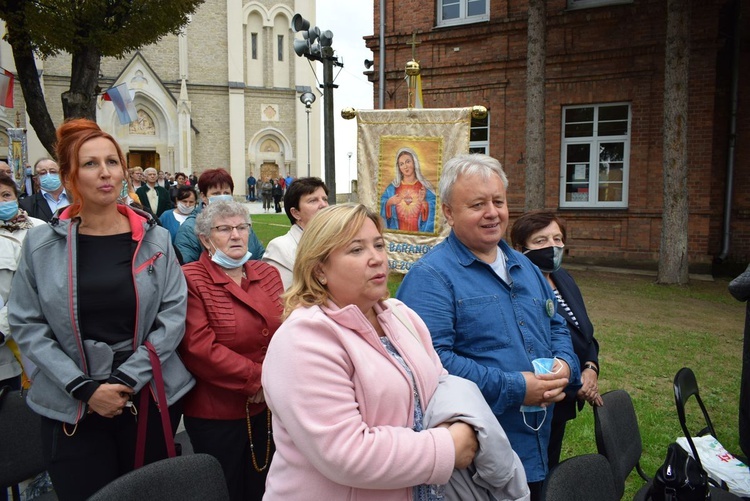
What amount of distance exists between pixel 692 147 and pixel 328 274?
1206 cm

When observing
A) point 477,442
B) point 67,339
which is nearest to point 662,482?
point 477,442

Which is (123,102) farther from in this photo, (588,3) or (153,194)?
(588,3)

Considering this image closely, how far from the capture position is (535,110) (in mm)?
11500

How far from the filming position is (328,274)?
1.87 metres

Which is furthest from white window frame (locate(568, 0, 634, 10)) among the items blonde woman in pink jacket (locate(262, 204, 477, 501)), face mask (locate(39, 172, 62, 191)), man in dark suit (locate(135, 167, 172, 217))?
blonde woman in pink jacket (locate(262, 204, 477, 501))

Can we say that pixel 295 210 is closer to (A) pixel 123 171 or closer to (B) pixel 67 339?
(A) pixel 123 171

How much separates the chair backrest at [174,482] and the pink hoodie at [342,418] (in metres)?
0.41

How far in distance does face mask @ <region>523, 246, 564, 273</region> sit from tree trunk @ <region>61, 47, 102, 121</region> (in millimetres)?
9540

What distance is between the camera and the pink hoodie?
5.16ft

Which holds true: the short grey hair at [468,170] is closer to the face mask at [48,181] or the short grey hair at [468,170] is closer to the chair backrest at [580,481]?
the chair backrest at [580,481]

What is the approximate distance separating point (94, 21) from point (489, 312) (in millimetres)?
10071

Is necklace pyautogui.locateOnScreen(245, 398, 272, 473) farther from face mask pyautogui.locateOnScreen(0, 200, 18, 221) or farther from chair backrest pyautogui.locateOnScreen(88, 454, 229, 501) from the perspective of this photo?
face mask pyautogui.locateOnScreen(0, 200, 18, 221)

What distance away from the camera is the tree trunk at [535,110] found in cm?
1139

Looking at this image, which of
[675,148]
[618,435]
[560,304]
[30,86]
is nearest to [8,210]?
[560,304]
